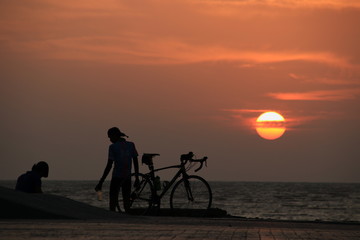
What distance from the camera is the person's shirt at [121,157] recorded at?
60.5 ft

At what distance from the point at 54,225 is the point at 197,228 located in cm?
204

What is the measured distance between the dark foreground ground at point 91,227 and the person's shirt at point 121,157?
180 centimetres

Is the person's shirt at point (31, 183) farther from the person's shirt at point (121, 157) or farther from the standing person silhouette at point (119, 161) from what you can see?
the person's shirt at point (121, 157)

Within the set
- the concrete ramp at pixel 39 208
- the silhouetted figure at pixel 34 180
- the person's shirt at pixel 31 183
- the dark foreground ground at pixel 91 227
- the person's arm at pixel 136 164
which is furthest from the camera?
the person's arm at pixel 136 164

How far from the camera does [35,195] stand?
53.4ft

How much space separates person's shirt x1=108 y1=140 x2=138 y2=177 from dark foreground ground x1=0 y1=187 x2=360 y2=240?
1.80 meters

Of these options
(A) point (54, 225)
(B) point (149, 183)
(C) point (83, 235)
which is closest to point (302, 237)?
(C) point (83, 235)

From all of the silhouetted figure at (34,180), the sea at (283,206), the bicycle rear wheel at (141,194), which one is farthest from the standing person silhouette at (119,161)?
the sea at (283,206)

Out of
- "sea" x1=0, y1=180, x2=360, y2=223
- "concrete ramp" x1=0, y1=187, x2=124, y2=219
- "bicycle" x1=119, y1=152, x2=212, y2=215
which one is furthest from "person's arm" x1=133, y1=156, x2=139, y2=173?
"sea" x1=0, y1=180, x2=360, y2=223

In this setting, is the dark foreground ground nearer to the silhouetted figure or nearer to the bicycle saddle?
the silhouetted figure

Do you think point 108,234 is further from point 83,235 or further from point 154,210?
point 154,210

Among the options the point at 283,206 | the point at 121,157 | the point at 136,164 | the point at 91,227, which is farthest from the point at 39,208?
the point at 283,206

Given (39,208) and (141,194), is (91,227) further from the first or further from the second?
(141,194)

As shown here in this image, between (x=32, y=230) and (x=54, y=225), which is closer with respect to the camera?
(x=32, y=230)
